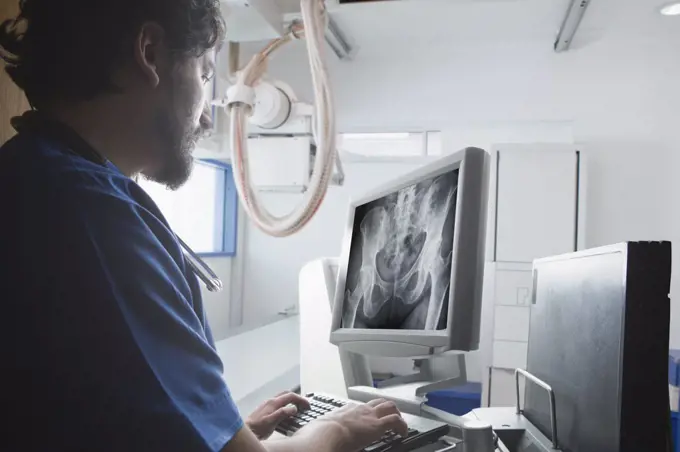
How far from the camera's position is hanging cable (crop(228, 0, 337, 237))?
159 centimetres

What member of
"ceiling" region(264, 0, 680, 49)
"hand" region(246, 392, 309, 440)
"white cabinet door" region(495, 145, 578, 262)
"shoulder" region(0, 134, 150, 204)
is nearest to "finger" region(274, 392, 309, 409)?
"hand" region(246, 392, 309, 440)

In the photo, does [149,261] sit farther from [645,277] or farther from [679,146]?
[679,146]

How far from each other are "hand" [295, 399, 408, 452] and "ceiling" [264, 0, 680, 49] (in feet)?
7.76

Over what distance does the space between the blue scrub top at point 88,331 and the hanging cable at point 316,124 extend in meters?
1.11

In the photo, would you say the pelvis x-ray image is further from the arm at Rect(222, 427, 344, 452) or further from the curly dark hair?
the curly dark hair

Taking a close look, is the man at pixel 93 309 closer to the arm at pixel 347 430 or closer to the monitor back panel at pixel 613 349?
the arm at pixel 347 430

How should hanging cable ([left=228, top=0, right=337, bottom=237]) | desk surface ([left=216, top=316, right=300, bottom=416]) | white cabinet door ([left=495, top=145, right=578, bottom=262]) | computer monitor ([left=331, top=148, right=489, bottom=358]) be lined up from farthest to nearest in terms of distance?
white cabinet door ([left=495, top=145, right=578, bottom=262]), desk surface ([left=216, top=316, right=300, bottom=416]), hanging cable ([left=228, top=0, right=337, bottom=237]), computer monitor ([left=331, top=148, right=489, bottom=358])

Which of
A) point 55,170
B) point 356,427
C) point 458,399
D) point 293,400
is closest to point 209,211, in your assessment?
point 458,399

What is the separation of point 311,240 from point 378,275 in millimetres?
2380

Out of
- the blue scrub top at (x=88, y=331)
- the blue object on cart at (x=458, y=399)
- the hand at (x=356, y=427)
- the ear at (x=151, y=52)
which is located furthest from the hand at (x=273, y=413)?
the blue object on cart at (x=458, y=399)

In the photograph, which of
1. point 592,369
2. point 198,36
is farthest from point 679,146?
point 198,36

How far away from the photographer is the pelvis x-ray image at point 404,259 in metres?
0.91

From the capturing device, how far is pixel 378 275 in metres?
1.12

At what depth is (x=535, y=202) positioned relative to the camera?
257cm
